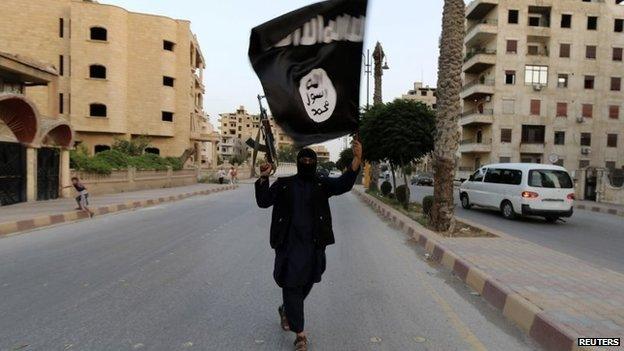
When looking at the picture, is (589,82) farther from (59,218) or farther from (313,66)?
(313,66)

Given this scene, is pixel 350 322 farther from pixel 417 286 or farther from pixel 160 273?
pixel 160 273

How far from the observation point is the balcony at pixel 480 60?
48219 mm

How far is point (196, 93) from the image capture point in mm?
58438

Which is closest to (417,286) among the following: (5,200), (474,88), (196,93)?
(5,200)

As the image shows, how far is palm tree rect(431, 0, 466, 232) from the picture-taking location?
10.5 meters

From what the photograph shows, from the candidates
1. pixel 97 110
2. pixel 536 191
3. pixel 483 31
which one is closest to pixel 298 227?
pixel 536 191

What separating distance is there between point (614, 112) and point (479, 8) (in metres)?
18.2

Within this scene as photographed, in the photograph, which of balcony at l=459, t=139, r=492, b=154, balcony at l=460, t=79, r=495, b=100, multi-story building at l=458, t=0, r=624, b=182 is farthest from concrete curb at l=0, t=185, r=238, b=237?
multi-story building at l=458, t=0, r=624, b=182

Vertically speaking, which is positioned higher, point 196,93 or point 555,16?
point 555,16

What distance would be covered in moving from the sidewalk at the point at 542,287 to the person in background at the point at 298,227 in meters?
2.24

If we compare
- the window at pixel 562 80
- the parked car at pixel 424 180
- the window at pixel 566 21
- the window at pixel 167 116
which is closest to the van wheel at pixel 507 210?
the parked car at pixel 424 180

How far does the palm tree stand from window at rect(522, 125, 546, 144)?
42.4 m

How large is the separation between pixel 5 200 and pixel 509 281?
16.9 metres

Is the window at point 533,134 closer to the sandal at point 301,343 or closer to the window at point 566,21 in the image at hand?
the window at point 566,21
